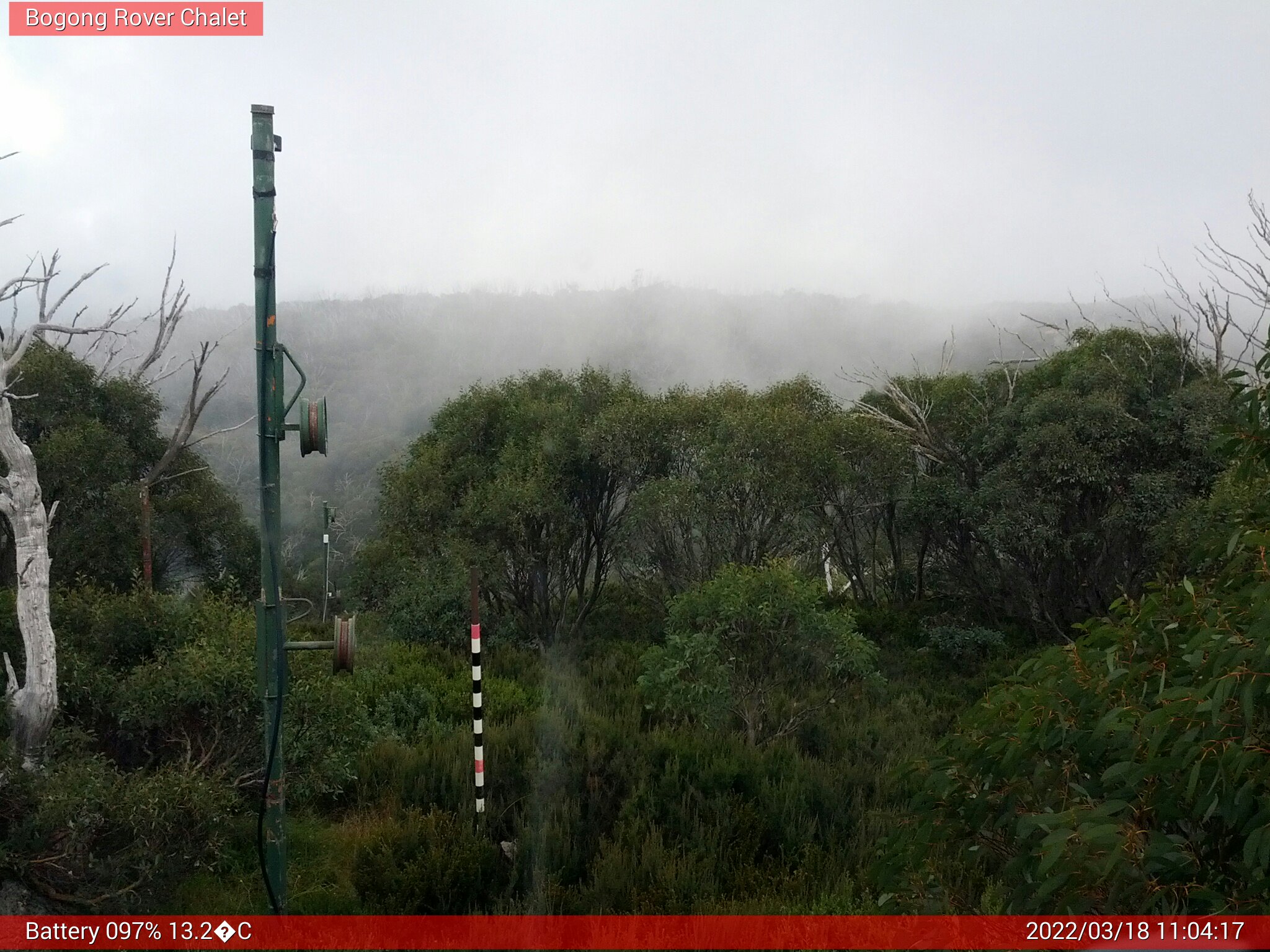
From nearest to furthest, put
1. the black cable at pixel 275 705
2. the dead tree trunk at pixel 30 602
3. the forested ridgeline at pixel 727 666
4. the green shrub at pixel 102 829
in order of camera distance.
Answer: the forested ridgeline at pixel 727 666
the black cable at pixel 275 705
the green shrub at pixel 102 829
the dead tree trunk at pixel 30 602

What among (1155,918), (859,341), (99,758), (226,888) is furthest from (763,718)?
(859,341)

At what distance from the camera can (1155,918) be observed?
9.56ft

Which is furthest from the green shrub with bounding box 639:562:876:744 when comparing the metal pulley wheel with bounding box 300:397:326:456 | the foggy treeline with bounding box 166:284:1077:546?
the foggy treeline with bounding box 166:284:1077:546

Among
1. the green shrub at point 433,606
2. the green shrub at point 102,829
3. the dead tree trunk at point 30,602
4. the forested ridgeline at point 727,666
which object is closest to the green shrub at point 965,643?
the forested ridgeline at point 727,666

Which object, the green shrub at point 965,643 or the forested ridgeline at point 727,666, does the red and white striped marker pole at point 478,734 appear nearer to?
the forested ridgeline at point 727,666

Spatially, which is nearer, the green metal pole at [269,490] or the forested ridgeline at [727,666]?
the forested ridgeline at [727,666]

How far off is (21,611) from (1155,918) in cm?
752

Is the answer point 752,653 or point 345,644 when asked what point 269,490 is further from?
point 752,653

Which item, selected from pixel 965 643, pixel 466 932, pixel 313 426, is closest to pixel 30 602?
pixel 313 426

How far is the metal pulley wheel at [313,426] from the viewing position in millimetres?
5129

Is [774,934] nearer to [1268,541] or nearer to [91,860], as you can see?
[1268,541]

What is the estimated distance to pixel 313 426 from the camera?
5125 mm

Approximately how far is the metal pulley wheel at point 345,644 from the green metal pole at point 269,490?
0.29 metres

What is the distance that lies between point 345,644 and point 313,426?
4.04 feet
